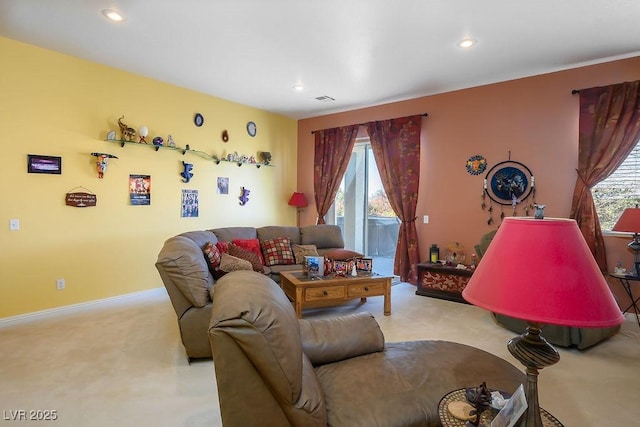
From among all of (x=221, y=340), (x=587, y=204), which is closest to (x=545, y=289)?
(x=221, y=340)

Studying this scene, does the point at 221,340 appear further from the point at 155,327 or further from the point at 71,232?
the point at 71,232

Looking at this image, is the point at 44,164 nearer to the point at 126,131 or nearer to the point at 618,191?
the point at 126,131

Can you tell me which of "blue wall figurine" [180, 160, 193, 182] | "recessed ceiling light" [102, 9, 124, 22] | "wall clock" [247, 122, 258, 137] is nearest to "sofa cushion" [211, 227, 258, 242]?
"blue wall figurine" [180, 160, 193, 182]

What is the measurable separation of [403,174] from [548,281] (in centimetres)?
453

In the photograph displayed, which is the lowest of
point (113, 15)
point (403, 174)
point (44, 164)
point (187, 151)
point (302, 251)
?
point (302, 251)

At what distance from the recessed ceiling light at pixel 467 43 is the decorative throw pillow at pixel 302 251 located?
3006 millimetres

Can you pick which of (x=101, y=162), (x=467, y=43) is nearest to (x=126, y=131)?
(x=101, y=162)

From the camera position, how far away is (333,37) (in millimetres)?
3367

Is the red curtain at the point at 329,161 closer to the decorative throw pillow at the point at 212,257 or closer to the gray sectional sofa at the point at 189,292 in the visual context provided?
the decorative throw pillow at the point at 212,257

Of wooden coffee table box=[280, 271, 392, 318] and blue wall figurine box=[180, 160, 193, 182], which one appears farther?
blue wall figurine box=[180, 160, 193, 182]

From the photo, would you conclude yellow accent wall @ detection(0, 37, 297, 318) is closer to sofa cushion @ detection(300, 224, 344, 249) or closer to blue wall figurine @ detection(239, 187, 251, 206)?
blue wall figurine @ detection(239, 187, 251, 206)

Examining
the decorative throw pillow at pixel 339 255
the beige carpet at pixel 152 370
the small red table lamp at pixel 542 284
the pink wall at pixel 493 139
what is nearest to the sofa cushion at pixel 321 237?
the decorative throw pillow at pixel 339 255

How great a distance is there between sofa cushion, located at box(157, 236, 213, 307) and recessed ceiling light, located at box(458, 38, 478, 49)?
3.29 m

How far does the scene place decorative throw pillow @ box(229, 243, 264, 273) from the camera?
157 inches
